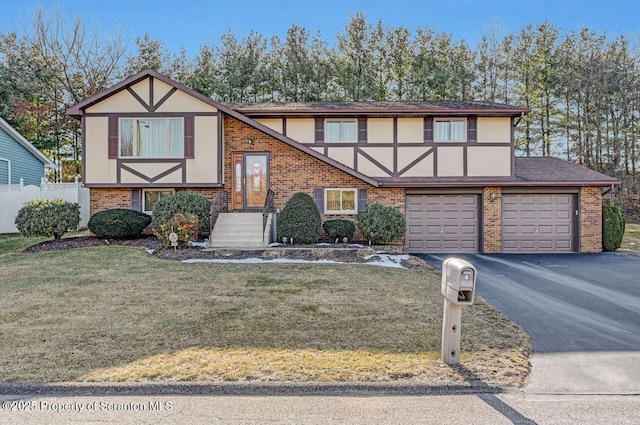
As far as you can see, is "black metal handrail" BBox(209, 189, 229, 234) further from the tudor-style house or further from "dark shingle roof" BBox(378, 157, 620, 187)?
"dark shingle roof" BBox(378, 157, 620, 187)

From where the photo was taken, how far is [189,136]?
14000mm

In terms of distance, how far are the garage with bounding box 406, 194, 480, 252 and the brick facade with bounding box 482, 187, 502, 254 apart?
10.1 inches

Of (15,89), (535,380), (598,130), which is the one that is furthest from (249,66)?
(535,380)

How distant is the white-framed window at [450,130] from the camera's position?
15180 mm

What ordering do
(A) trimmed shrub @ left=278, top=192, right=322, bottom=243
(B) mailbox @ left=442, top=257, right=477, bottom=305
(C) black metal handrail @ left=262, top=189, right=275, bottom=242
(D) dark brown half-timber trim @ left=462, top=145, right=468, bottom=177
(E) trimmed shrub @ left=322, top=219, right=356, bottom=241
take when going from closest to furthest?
(B) mailbox @ left=442, top=257, right=477, bottom=305, (A) trimmed shrub @ left=278, top=192, right=322, bottom=243, (C) black metal handrail @ left=262, top=189, right=275, bottom=242, (E) trimmed shrub @ left=322, top=219, right=356, bottom=241, (D) dark brown half-timber trim @ left=462, top=145, right=468, bottom=177

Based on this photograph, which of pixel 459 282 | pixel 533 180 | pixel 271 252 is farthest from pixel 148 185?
pixel 533 180

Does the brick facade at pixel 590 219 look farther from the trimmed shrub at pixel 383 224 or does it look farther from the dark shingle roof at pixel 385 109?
the trimmed shrub at pixel 383 224

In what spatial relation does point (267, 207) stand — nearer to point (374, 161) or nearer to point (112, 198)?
point (374, 161)

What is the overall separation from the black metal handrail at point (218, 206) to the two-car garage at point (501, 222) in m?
6.56

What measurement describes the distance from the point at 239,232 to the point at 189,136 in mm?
3912

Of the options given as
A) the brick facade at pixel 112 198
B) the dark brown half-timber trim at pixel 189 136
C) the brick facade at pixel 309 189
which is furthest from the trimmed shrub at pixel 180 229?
the dark brown half-timber trim at pixel 189 136

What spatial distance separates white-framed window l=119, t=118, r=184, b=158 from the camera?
1403 centimetres

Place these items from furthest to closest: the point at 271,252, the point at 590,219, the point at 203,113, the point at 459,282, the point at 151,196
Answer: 1. the point at 151,196
2. the point at 590,219
3. the point at 203,113
4. the point at 271,252
5. the point at 459,282

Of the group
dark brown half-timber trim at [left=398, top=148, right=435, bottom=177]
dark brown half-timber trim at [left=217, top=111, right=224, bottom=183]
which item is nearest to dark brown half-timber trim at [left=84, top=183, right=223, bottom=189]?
dark brown half-timber trim at [left=217, top=111, right=224, bottom=183]
